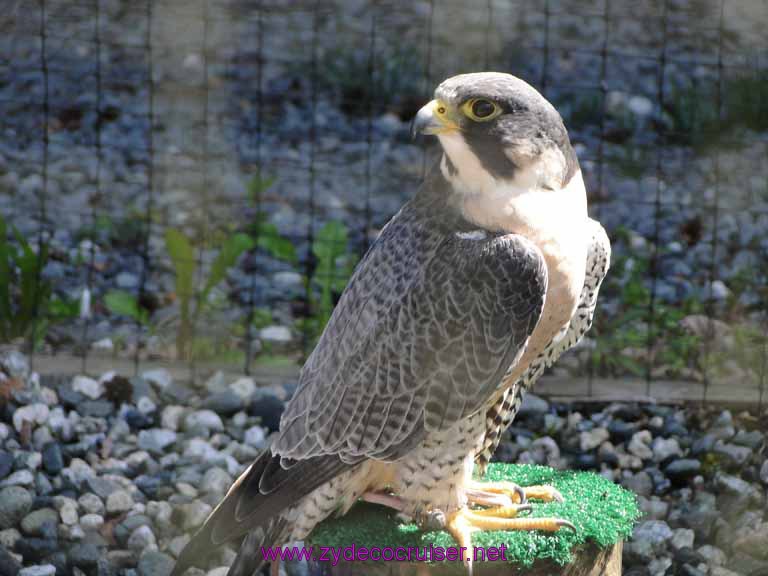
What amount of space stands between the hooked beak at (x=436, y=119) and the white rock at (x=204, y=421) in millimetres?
2599

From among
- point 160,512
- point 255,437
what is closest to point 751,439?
point 255,437

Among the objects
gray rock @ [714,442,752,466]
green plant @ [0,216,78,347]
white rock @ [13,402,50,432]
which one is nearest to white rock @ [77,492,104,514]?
white rock @ [13,402,50,432]

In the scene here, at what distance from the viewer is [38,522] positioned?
432 centimetres

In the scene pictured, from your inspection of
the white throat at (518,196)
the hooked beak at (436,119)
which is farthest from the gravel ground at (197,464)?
the hooked beak at (436,119)

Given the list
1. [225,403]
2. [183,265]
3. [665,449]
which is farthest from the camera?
[183,265]

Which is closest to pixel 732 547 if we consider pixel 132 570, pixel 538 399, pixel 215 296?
pixel 538 399

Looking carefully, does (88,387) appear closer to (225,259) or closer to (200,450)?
(200,450)

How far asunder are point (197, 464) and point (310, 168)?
6.83 ft

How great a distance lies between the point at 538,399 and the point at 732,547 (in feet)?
4.11

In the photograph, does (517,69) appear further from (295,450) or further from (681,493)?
(295,450)

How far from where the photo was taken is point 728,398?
5129 mm

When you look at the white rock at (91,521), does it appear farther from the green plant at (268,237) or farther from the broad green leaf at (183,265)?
the green plant at (268,237)

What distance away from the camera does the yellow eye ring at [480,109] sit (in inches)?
113

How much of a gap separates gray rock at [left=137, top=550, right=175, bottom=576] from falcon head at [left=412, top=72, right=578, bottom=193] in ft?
6.55
